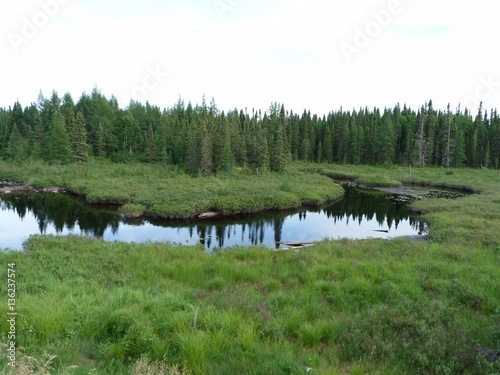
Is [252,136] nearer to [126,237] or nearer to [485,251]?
[126,237]

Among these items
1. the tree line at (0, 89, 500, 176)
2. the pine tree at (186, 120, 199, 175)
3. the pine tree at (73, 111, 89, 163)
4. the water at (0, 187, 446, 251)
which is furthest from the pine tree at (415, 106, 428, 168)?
the pine tree at (73, 111, 89, 163)

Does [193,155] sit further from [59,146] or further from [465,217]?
[465,217]

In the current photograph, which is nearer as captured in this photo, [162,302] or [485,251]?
[162,302]

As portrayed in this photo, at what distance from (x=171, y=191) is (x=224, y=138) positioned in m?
23.8

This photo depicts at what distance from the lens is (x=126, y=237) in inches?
878

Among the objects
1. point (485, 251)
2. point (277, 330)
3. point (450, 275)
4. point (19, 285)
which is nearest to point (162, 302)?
point (277, 330)

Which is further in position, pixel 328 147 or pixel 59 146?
pixel 328 147

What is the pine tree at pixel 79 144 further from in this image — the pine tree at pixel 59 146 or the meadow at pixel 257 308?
the meadow at pixel 257 308

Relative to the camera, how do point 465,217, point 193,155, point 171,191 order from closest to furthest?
point 465,217, point 171,191, point 193,155

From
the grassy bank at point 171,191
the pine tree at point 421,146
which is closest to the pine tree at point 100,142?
the grassy bank at point 171,191

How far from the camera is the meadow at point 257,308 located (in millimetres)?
5676

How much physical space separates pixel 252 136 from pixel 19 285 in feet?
203

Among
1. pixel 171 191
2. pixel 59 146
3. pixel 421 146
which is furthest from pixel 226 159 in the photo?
pixel 421 146

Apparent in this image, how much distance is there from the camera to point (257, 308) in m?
8.19
